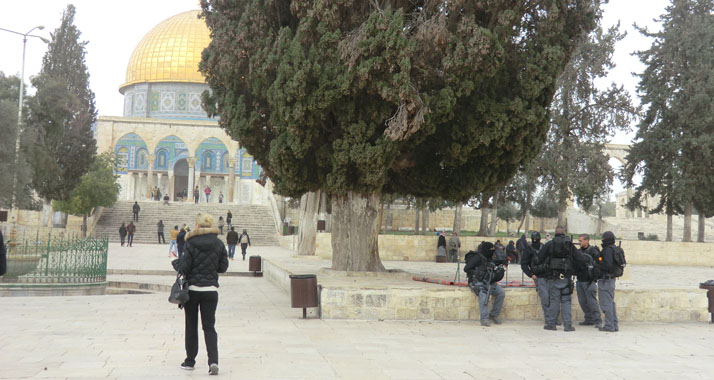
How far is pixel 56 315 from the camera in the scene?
339 inches

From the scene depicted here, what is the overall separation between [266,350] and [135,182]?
40.8 metres

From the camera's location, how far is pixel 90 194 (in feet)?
101

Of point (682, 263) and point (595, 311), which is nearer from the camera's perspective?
point (595, 311)

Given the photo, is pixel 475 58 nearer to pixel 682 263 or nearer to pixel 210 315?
pixel 210 315

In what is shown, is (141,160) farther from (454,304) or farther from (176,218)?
(454,304)

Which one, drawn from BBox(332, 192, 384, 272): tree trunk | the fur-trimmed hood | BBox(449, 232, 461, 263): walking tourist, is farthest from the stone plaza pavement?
BBox(449, 232, 461, 263): walking tourist

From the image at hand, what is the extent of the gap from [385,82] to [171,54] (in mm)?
41954

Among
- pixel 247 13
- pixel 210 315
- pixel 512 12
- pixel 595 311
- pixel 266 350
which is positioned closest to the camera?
pixel 210 315

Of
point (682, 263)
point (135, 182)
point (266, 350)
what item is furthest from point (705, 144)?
point (135, 182)

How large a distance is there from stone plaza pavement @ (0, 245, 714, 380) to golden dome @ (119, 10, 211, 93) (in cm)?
4038

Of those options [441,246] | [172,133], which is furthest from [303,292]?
[172,133]

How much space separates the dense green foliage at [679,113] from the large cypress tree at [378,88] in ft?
46.0

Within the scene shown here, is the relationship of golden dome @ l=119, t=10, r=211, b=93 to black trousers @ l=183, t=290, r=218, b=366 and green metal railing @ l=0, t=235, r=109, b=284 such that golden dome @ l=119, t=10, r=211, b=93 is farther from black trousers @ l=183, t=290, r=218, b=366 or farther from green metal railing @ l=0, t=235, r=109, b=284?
black trousers @ l=183, t=290, r=218, b=366

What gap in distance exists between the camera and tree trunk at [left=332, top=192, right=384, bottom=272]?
1153 cm
